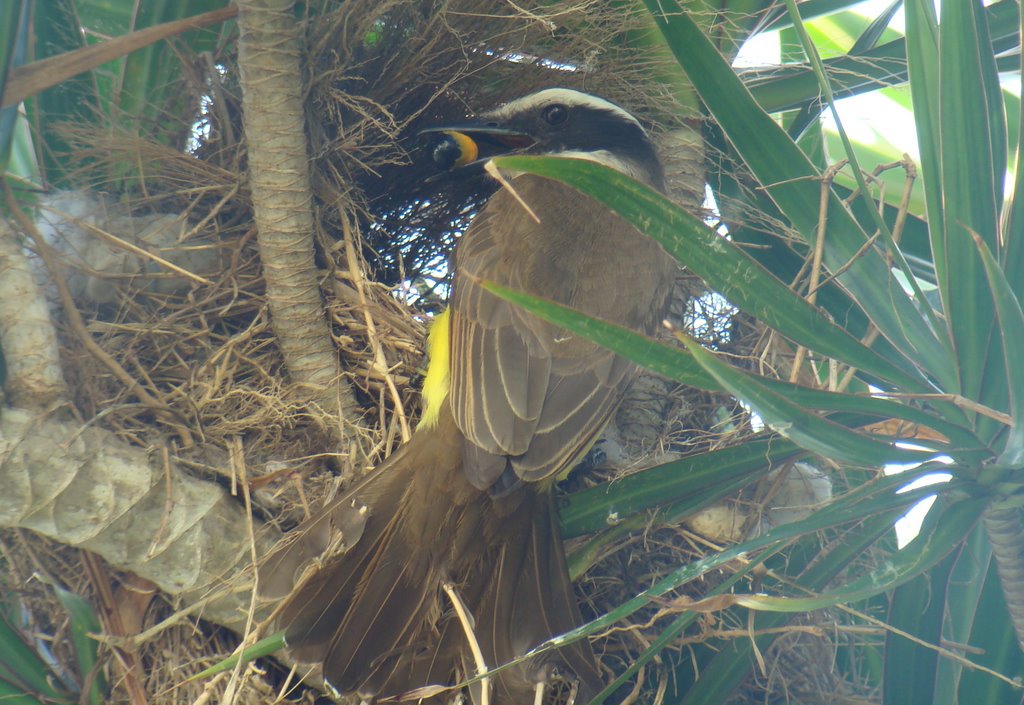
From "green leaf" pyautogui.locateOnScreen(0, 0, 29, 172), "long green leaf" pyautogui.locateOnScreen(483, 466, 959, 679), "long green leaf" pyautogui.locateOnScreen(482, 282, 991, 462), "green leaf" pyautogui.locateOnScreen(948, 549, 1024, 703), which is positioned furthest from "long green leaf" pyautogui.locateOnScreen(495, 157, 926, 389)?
"green leaf" pyautogui.locateOnScreen(0, 0, 29, 172)

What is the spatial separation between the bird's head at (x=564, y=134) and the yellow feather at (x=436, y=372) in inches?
28.6

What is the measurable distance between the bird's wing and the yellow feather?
100 millimetres

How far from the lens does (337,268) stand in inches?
115

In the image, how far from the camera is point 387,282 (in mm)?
3318

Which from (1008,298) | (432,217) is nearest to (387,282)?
(432,217)

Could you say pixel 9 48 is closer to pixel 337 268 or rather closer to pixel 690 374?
pixel 337 268

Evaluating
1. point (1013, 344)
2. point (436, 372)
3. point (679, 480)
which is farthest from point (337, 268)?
point (1013, 344)

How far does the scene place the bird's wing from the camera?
2309mm

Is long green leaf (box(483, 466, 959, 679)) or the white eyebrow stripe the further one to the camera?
the white eyebrow stripe

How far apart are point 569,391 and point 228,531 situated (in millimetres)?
845

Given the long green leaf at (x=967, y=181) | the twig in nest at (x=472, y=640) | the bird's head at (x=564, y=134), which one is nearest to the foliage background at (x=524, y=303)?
the long green leaf at (x=967, y=181)

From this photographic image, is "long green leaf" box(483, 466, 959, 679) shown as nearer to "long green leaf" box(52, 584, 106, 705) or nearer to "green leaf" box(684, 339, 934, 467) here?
"green leaf" box(684, 339, 934, 467)

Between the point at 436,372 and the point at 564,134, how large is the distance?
1.09m

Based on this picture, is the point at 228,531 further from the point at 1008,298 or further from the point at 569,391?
the point at 1008,298
